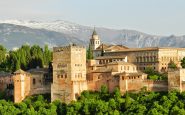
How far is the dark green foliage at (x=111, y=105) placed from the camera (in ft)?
163

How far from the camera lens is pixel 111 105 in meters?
51.9

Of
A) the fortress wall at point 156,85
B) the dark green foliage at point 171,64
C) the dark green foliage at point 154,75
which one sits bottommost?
the fortress wall at point 156,85

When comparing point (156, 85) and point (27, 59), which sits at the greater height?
point (27, 59)

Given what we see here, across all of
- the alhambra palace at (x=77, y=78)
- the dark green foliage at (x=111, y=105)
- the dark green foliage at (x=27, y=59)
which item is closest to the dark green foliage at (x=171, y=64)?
the alhambra palace at (x=77, y=78)

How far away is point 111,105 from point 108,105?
11.7 inches

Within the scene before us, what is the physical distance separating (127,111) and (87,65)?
34.1 ft

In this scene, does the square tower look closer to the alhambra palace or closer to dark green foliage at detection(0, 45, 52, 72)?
the alhambra palace

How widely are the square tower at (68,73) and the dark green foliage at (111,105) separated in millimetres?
838

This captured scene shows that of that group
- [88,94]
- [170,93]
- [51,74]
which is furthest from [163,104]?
[51,74]

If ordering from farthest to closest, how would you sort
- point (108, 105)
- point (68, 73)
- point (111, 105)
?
point (68, 73) → point (108, 105) → point (111, 105)

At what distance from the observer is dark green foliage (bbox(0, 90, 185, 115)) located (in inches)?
1954

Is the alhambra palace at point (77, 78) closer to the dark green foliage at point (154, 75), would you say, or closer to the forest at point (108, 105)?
the forest at point (108, 105)

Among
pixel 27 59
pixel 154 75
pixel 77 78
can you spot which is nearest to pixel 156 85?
pixel 154 75

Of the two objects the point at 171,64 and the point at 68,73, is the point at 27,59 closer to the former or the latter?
the point at 68,73
